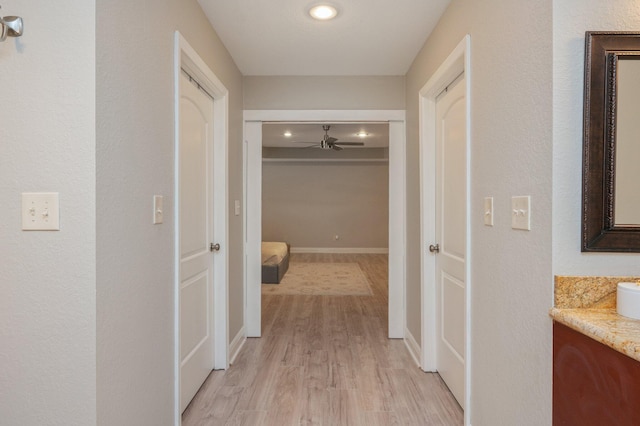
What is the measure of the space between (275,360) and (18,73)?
2.46m

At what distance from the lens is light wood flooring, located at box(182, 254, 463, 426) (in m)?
2.21

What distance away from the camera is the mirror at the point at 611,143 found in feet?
4.08

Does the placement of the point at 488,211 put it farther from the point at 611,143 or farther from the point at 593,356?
the point at 593,356

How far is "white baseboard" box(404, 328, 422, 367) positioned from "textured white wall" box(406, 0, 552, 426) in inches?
39.3

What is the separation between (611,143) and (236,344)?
2.83m

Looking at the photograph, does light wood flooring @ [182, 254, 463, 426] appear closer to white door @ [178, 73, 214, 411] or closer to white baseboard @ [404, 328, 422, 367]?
white baseboard @ [404, 328, 422, 367]

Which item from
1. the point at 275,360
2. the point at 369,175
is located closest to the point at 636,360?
the point at 275,360

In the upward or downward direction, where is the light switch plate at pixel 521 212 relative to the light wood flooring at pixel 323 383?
upward

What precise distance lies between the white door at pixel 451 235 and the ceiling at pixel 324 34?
0.50 metres

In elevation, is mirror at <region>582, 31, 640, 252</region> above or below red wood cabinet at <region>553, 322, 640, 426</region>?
above

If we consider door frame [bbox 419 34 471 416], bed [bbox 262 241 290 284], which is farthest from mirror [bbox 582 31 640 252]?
bed [bbox 262 241 290 284]

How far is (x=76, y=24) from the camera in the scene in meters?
1.23

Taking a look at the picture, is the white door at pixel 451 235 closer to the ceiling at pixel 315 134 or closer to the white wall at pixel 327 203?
the ceiling at pixel 315 134

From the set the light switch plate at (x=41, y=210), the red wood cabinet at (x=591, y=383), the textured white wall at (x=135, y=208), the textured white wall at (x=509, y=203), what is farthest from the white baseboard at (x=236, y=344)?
the red wood cabinet at (x=591, y=383)
